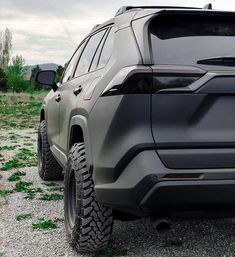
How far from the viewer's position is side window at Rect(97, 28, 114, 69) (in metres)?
3.73

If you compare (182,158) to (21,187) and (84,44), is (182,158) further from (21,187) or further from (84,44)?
(21,187)

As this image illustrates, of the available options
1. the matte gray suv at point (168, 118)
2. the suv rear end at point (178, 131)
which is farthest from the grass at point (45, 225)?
the suv rear end at point (178, 131)

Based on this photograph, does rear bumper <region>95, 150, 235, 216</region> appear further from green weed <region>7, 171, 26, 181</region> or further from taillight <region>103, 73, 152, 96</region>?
green weed <region>7, 171, 26, 181</region>

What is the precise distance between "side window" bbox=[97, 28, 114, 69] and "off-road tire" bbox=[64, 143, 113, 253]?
67 centimetres

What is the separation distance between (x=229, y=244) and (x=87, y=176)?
135 centimetres

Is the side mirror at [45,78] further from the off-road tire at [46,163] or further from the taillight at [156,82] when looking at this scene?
the taillight at [156,82]

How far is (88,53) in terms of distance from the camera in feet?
15.7

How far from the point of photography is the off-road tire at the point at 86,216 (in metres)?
3.58

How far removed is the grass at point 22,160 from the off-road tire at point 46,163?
129cm

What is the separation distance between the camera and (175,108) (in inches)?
117

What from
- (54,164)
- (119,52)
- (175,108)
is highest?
(119,52)

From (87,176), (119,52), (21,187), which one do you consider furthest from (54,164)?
(119,52)

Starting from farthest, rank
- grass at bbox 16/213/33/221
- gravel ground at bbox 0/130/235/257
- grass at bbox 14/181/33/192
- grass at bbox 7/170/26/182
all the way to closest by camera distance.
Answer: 1. grass at bbox 7/170/26/182
2. grass at bbox 14/181/33/192
3. grass at bbox 16/213/33/221
4. gravel ground at bbox 0/130/235/257

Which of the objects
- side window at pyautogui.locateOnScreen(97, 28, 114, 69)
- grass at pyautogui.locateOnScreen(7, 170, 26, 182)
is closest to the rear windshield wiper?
side window at pyautogui.locateOnScreen(97, 28, 114, 69)
